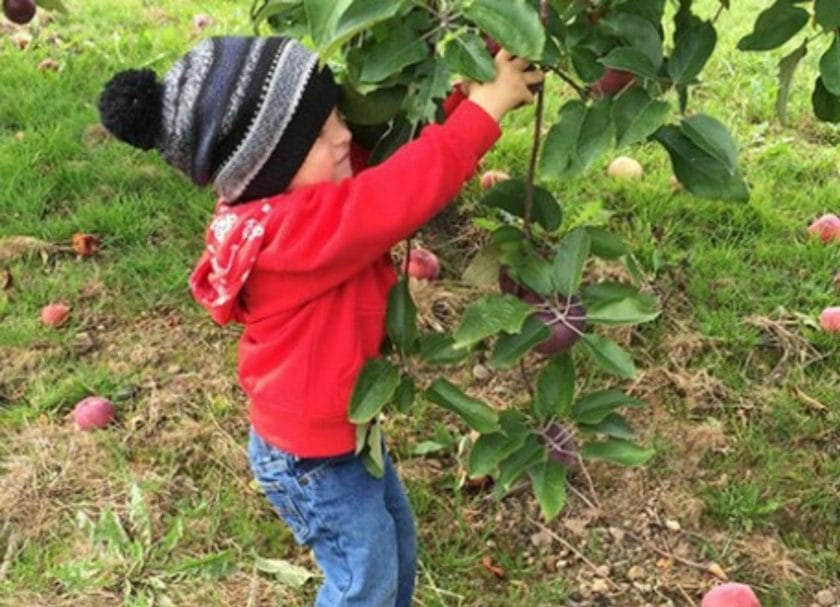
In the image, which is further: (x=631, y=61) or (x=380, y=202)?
(x=380, y=202)

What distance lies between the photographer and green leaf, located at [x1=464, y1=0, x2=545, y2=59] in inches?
41.9

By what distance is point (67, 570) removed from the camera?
76.7 inches

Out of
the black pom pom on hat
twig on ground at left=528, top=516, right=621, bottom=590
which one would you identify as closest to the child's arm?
the black pom pom on hat

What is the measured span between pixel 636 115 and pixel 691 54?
0.37ft

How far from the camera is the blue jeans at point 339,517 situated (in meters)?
1.52

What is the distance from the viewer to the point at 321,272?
1373 mm

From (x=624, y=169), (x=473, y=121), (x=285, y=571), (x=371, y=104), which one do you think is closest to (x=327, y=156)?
(x=371, y=104)

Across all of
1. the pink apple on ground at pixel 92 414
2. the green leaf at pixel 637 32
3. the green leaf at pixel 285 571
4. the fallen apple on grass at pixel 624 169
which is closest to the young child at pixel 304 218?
the green leaf at pixel 637 32

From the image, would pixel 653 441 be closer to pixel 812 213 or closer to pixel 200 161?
pixel 812 213

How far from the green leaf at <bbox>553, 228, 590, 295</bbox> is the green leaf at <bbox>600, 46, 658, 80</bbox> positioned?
0.68 ft

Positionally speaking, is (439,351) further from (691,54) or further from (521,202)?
(691,54)

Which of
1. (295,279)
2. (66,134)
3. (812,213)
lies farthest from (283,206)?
(66,134)

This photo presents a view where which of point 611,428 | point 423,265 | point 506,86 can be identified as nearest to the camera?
point 506,86

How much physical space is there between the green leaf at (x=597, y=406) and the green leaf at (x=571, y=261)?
0.19 metres
